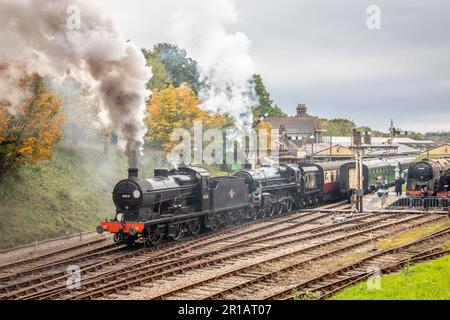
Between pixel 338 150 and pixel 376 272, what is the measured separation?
213ft

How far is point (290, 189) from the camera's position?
120 ft

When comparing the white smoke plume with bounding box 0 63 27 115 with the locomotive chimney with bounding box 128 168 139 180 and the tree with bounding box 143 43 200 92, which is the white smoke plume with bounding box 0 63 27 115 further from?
the tree with bounding box 143 43 200 92

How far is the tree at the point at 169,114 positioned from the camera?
1658 inches

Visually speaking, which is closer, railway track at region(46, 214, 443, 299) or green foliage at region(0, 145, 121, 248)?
railway track at region(46, 214, 443, 299)

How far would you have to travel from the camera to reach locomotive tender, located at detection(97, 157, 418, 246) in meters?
22.4

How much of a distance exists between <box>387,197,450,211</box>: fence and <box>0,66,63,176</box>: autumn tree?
71.1ft

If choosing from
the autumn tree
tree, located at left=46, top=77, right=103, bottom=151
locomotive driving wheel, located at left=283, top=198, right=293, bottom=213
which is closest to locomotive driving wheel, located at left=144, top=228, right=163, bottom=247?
the autumn tree

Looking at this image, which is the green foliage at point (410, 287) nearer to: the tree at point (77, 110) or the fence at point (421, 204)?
the fence at point (421, 204)

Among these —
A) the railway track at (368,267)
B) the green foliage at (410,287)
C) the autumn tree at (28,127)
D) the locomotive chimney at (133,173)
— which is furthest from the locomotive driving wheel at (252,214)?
the green foliage at (410,287)

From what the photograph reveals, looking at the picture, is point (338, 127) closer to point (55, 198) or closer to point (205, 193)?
point (55, 198)
